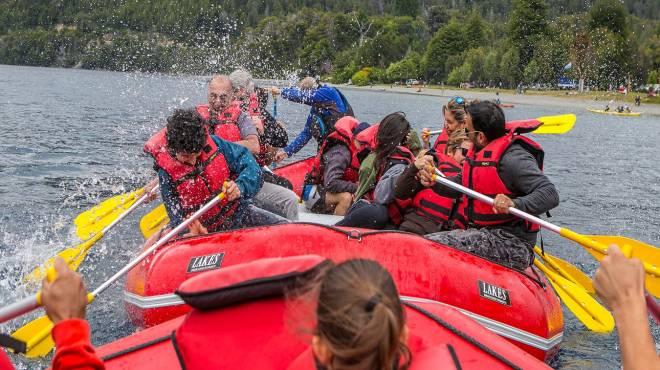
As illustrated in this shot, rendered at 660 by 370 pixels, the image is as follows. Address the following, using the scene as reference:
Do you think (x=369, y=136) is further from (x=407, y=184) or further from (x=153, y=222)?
(x=153, y=222)

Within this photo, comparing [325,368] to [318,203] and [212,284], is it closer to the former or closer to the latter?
[212,284]

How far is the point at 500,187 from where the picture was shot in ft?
15.6

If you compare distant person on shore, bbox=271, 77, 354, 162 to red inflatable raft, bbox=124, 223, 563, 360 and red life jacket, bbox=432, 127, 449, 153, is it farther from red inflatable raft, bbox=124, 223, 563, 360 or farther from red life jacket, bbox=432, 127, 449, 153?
red inflatable raft, bbox=124, 223, 563, 360

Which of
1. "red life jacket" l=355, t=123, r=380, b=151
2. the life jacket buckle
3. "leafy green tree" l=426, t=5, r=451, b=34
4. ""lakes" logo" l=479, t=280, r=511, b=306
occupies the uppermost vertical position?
"leafy green tree" l=426, t=5, r=451, b=34

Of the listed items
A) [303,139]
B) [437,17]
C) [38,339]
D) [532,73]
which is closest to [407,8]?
[437,17]

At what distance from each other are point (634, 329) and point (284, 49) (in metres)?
95.9

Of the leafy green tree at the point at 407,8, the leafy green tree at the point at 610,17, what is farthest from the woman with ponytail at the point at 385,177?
the leafy green tree at the point at 407,8

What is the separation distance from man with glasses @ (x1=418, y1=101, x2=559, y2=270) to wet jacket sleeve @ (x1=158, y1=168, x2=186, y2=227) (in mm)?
1926

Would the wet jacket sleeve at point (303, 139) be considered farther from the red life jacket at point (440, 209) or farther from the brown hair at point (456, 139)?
the red life jacket at point (440, 209)

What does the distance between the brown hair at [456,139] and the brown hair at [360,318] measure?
396 centimetres

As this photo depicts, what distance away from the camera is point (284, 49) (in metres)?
95.2

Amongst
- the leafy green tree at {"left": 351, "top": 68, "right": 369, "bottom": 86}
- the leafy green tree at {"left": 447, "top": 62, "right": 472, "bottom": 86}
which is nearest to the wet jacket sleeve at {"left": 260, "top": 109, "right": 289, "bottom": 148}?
the leafy green tree at {"left": 447, "top": 62, "right": 472, "bottom": 86}

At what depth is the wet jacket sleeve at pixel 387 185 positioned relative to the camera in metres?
5.18

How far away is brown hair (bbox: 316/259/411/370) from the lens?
1.71 meters
